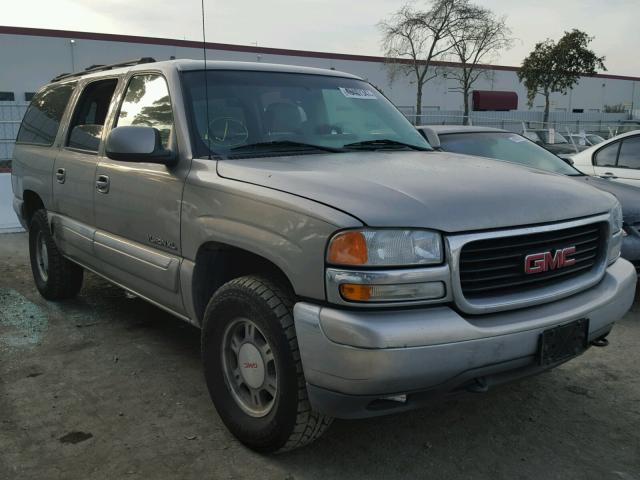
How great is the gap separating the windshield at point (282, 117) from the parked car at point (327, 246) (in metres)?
0.01

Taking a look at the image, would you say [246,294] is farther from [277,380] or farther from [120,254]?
[120,254]

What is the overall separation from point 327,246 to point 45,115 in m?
4.00

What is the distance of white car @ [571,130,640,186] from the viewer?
674 centimetres

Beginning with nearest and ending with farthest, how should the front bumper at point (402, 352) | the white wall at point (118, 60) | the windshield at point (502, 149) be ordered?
the front bumper at point (402, 352) < the windshield at point (502, 149) < the white wall at point (118, 60)

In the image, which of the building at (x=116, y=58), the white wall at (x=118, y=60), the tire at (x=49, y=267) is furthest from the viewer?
the white wall at (x=118, y=60)

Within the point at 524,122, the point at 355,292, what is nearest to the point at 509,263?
the point at 355,292

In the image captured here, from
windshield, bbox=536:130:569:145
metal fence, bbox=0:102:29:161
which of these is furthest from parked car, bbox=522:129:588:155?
metal fence, bbox=0:102:29:161

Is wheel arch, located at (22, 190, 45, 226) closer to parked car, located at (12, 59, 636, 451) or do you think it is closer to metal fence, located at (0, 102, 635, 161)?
parked car, located at (12, 59, 636, 451)

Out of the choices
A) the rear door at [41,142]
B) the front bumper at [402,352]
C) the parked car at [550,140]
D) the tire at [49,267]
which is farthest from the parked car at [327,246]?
the parked car at [550,140]

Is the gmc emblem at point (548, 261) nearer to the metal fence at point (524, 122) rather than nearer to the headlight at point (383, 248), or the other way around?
the headlight at point (383, 248)

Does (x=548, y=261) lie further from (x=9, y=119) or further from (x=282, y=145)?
(x=9, y=119)

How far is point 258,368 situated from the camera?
2.85 metres

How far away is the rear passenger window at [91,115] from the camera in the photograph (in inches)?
172

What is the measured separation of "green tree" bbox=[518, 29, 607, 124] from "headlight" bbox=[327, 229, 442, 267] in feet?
99.6
